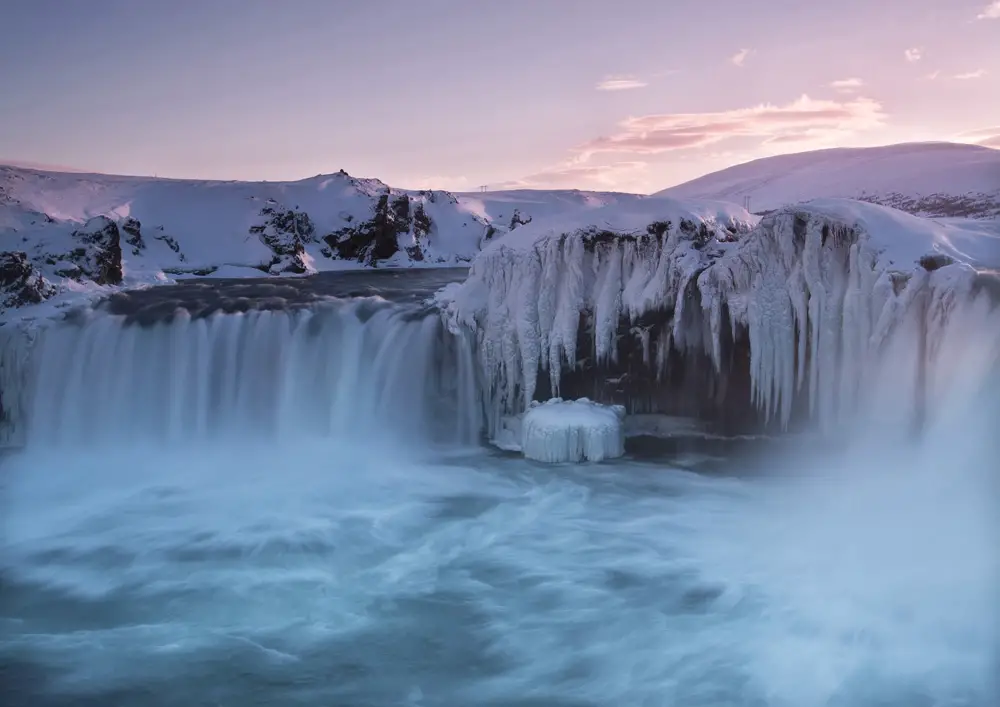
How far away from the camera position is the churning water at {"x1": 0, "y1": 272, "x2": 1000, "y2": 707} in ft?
17.1

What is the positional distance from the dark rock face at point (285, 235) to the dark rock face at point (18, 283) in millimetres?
10609

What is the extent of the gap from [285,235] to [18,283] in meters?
13.7

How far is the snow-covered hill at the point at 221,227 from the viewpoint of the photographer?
17.3 metres

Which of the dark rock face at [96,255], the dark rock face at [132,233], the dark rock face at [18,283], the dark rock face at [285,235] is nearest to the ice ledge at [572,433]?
the dark rock face at [18,283]

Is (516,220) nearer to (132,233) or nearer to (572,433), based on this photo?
(132,233)

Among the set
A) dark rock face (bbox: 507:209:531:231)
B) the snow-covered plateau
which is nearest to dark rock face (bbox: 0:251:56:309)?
the snow-covered plateau

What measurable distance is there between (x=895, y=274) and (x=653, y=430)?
10.7ft

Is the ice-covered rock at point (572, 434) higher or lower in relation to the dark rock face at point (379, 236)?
lower

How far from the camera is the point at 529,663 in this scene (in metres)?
5.36

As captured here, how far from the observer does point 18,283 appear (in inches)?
493

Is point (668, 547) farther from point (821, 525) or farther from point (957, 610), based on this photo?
point (957, 610)

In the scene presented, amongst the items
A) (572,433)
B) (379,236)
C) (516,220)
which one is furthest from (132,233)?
(572,433)

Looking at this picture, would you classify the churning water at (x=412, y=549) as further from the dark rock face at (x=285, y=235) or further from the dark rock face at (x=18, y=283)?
the dark rock face at (x=285, y=235)

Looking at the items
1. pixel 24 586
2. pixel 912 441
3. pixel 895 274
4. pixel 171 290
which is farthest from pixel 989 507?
pixel 171 290
